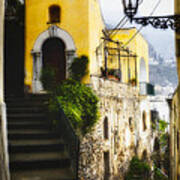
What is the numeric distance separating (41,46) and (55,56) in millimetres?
764

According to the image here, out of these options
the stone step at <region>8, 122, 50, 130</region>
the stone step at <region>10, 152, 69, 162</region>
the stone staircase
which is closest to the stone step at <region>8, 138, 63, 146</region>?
the stone staircase

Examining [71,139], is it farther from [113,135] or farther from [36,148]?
[113,135]

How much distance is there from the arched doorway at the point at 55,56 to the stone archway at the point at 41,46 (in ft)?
0.72

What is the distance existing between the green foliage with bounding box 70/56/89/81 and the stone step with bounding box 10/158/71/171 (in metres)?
5.77

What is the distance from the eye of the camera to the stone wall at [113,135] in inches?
444

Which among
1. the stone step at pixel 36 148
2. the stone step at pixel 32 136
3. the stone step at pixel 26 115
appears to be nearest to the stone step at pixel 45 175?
the stone step at pixel 36 148

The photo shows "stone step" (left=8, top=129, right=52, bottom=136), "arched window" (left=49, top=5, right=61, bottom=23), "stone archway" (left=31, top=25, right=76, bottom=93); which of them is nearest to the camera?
"stone step" (left=8, top=129, right=52, bottom=136)

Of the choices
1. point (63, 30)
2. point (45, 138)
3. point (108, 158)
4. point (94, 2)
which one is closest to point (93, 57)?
point (63, 30)

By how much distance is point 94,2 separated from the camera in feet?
44.9

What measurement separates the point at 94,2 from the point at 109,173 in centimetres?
795

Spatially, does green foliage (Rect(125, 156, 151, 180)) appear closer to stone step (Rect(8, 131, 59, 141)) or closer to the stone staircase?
the stone staircase

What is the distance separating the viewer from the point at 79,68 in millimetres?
12156

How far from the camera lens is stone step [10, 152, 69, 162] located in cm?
679

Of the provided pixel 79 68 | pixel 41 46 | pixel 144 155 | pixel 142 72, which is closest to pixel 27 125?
pixel 79 68
